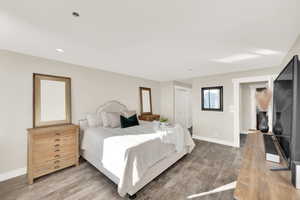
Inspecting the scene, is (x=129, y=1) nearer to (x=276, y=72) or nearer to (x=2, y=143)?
(x=2, y=143)

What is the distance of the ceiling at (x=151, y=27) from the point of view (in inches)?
48.2

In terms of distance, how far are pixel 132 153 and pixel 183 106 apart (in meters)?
4.94

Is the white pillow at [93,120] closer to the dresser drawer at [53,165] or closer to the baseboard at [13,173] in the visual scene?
the dresser drawer at [53,165]

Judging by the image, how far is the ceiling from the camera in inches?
48.2

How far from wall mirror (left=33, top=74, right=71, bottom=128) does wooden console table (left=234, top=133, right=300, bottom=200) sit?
11.2 ft

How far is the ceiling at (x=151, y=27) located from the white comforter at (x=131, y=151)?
1642 millimetres

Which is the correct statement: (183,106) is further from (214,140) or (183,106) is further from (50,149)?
(50,149)

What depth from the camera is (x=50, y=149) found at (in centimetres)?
238

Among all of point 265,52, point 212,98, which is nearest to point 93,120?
point 212,98

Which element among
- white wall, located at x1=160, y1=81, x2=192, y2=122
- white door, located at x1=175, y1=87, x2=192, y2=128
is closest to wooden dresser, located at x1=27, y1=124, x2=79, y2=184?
white wall, located at x1=160, y1=81, x2=192, y2=122

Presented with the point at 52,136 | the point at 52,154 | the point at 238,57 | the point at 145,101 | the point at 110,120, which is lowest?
the point at 52,154

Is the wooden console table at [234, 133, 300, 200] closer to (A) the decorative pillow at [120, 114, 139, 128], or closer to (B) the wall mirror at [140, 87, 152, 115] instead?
(A) the decorative pillow at [120, 114, 139, 128]

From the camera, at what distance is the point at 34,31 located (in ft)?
5.54

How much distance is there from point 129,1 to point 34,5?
0.96m
